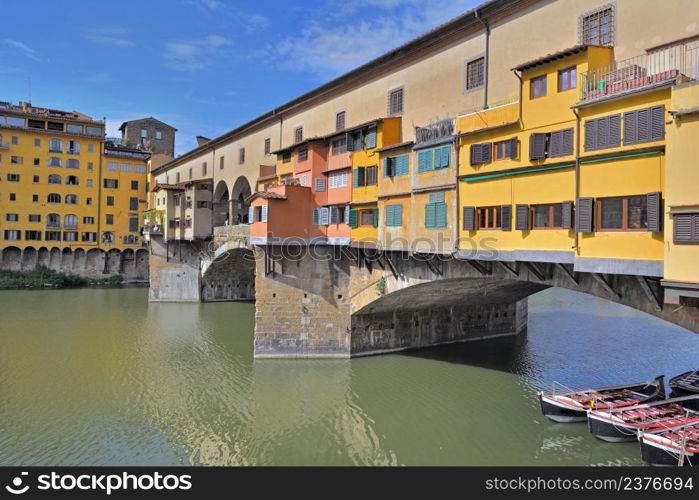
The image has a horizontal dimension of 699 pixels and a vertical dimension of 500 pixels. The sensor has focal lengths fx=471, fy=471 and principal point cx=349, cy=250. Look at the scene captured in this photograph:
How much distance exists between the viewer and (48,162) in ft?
193

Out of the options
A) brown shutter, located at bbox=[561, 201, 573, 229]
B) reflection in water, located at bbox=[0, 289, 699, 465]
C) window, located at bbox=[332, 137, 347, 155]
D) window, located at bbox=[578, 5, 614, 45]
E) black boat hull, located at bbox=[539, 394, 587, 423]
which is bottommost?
reflection in water, located at bbox=[0, 289, 699, 465]

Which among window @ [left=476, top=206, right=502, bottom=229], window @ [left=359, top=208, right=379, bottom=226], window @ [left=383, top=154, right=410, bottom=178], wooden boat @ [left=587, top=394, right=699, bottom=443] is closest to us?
wooden boat @ [left=587, top=394, right=699, bottom=443]

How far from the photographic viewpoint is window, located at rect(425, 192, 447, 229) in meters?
18.0

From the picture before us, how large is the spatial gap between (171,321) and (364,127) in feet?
79.4

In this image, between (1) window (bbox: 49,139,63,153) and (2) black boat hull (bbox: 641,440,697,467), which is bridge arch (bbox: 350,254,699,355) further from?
(1) window (bbox: 49,139,63,153)

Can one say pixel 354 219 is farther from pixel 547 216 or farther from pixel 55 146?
pixel 55 146

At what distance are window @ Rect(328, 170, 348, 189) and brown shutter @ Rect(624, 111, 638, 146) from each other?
14330mm

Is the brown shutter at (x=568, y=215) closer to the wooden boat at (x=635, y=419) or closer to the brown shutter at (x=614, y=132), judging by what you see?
the brown shutter at (x=614, y=132)

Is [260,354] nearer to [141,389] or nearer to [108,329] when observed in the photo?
[141,389]

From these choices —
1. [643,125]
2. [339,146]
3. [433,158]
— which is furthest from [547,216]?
[339,146]

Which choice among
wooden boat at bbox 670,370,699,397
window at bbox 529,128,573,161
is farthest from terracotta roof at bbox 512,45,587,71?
wooden boat at bbox 670,370,699,397

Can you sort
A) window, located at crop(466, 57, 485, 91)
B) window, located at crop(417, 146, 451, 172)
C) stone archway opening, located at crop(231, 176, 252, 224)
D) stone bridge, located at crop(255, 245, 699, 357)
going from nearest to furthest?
window, located at crop(417, 146, 451, 172), window, located at crop(466, 57, 485, 91), stone bridge, located at crop(255, 245, 699, 357), stone archway opening, located at crop(231, 176, 252, 224)

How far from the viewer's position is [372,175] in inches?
893
